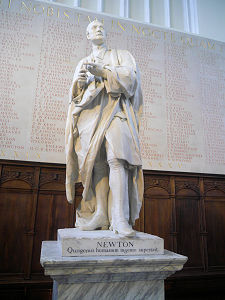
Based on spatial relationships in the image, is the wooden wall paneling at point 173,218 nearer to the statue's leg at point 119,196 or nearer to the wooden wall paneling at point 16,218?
the wooden wall paneling at point 16,218

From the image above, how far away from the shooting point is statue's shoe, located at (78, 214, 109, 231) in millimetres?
2088

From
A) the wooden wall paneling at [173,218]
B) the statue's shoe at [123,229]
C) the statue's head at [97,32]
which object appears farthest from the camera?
the wooden wall paneling at [173,218]

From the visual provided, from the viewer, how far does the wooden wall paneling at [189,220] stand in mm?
4754

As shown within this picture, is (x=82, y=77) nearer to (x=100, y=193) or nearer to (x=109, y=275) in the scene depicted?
(x=100, y=193)

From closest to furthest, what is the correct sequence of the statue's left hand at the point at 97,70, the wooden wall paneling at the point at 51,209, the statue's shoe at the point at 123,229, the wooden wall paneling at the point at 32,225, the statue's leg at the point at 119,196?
1. the statue's shoe at the point at 123,229
2. the statue's leg at the point at 119,196
3. the statue's left hand at the point at 97,70
4. the wooden wall paneling at the point at 32,225
5. the wooden wall paneling at the point at 51,209

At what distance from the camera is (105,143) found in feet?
7.04

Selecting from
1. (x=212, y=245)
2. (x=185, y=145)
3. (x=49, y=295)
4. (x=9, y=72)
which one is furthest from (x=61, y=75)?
(x=212, y=245)

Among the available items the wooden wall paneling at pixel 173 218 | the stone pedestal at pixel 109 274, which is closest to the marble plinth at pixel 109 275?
the stone pedestal at pixel 109 274

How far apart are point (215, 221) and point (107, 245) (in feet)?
13.4

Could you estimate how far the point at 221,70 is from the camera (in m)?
5.88

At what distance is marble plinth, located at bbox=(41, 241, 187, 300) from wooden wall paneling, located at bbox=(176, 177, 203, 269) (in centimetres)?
332

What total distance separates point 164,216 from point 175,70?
3.13 meters

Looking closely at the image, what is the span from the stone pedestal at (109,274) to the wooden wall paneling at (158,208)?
3.04m

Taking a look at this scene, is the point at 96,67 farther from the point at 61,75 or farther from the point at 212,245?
the point at 212,245
